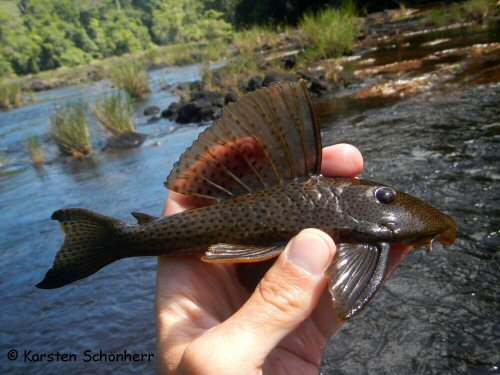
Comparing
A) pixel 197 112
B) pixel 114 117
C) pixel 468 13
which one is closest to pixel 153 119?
pixel 114 117

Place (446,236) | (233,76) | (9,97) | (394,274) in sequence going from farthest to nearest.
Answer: (9,97) → (233,76) → (394,274) → (446,236)

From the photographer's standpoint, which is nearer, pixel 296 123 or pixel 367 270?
pixel 367 270

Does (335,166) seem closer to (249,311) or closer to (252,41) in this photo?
(249,311)

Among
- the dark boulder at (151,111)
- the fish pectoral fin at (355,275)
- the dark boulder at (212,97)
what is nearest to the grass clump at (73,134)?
the dark boulder at (212,97)

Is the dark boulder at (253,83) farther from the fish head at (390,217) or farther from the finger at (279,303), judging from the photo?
the finger at (279,303)

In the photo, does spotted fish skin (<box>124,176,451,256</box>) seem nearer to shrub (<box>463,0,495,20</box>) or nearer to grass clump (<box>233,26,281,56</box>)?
shrub (<box>463,0,495,20</box>)

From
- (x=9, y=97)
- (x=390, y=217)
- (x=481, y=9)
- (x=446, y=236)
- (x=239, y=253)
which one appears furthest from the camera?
(x=9, y=97)

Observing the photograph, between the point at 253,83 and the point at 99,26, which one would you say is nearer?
the point at 253,83

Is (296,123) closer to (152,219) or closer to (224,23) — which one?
(152,219)

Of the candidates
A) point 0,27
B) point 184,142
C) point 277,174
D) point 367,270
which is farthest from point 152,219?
point 0,27
